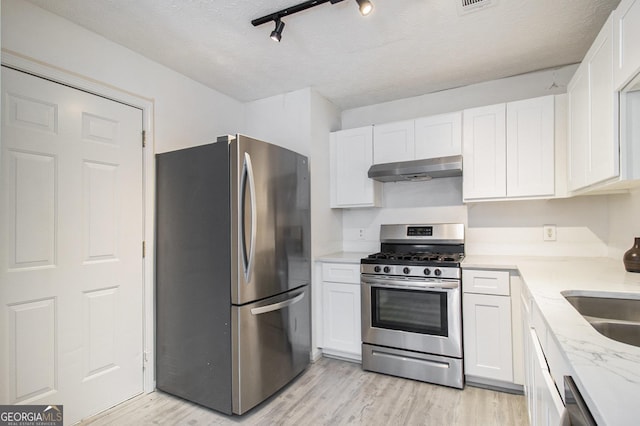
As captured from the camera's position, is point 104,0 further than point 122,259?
No

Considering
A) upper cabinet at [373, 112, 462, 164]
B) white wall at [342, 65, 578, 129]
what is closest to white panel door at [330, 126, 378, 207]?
upper cabinet at [373, 112, 462, 164]

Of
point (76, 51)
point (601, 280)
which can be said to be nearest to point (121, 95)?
point (76, 51)


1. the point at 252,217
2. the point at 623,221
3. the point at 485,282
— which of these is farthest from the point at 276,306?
the point at 623,221

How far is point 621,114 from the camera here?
1415 mm

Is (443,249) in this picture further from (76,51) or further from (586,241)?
(76,51)

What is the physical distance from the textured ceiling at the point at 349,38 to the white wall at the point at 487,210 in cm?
17

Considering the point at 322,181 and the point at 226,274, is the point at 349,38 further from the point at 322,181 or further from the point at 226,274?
the point at 226,274

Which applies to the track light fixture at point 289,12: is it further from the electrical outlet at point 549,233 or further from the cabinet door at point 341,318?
the electrical outlet at point 549,233

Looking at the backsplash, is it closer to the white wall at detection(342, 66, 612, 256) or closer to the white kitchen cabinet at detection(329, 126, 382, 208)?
the white wall at detection(342, 66, 612, 256)

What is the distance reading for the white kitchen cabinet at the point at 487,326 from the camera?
90.2 inches

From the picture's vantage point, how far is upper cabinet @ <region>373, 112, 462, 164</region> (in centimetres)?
278

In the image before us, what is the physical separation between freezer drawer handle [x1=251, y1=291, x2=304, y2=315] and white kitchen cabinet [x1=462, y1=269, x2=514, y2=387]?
1.29m

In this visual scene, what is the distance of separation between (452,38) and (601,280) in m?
1.74

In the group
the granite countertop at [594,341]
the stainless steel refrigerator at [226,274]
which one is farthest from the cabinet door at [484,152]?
the stainless steel refrigerator at [226,274]
